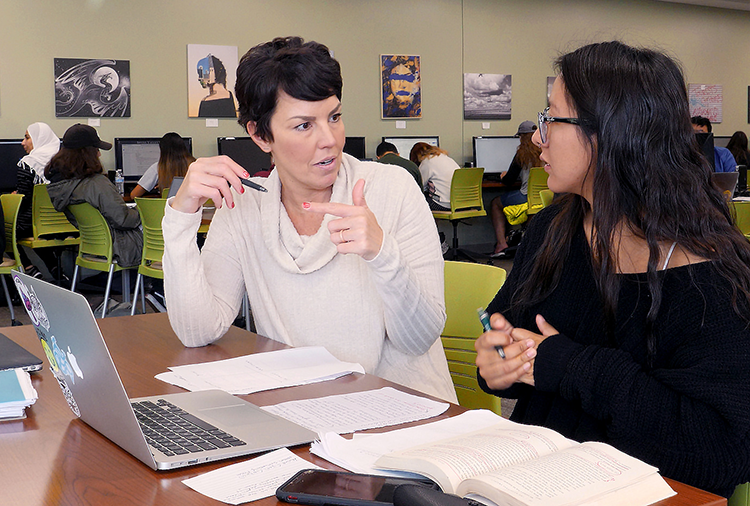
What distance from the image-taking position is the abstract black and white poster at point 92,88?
240 inches

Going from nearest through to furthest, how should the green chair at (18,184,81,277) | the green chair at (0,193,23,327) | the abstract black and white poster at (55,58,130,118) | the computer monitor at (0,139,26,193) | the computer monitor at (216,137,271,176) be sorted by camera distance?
the green chair at (0,193,23,327) < the green chair at (18,184,81,277) < the computer monitor at (0,139,26,193) < the abstract black and white poster at (55,58,130,118) < the computer monitor at (216,137,271,176)

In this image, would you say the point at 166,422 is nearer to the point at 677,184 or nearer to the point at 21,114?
the point at 677,184

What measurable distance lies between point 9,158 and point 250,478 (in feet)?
18.7

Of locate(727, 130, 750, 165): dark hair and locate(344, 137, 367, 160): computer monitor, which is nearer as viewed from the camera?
locate(344, 137, 367, 160): computer monitor

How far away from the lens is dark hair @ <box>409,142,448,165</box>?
7086mm

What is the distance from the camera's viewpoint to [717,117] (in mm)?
9805

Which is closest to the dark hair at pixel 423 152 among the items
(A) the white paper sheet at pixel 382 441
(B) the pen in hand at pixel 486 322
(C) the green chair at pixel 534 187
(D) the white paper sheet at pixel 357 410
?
(C) the green chair at pixel 534 187

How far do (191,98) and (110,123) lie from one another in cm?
72

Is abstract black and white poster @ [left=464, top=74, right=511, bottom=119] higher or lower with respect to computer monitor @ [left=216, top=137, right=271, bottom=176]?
higher

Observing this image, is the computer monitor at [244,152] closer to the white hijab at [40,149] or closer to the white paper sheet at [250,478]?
the white hijab at [40,149]

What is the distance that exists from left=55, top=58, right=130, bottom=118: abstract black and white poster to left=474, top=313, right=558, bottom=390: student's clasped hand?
18.5ft

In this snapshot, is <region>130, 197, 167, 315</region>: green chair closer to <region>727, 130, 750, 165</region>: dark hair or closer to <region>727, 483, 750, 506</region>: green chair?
<region>727, 483, 750, 506</region>: green chair

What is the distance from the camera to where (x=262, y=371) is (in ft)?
4.36

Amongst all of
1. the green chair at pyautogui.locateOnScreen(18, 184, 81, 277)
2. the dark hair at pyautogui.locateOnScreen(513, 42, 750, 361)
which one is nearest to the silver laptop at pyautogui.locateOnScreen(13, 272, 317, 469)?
the dark hair at pyautogui.locateOnScreen(513, 42, 750, 361)
